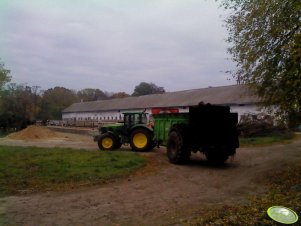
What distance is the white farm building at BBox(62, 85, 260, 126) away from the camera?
42.5m

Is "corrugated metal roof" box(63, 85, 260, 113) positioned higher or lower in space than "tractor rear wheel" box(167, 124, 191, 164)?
higher

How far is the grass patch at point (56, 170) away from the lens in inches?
492

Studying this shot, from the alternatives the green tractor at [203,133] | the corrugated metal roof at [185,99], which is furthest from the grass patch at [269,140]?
the green tractor at [203,133]

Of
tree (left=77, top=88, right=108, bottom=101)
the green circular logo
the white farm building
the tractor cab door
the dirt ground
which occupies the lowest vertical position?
the dirt ground

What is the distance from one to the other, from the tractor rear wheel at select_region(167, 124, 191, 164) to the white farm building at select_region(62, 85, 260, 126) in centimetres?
990

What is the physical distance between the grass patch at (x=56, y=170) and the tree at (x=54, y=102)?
73904mm

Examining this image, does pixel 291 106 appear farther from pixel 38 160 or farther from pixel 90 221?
pixel 38 160

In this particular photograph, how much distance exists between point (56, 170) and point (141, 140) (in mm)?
8491

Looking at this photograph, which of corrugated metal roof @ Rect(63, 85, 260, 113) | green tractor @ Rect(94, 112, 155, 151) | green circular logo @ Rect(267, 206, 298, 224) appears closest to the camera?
green circular logo @ Rect(267, 206, 298, 224)

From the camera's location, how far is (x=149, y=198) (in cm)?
1092

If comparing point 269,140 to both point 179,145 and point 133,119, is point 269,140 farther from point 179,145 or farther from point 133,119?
point 179,145

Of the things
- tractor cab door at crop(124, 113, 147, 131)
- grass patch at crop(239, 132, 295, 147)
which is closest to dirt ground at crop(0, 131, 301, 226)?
tractor cab door at crop(124, 113, 147, 131)

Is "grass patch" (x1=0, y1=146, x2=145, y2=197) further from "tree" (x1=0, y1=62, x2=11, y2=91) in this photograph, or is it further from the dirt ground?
"tree" (x1=0, y1=62, x2=11, y2=91)

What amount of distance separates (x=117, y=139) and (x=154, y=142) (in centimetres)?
246
